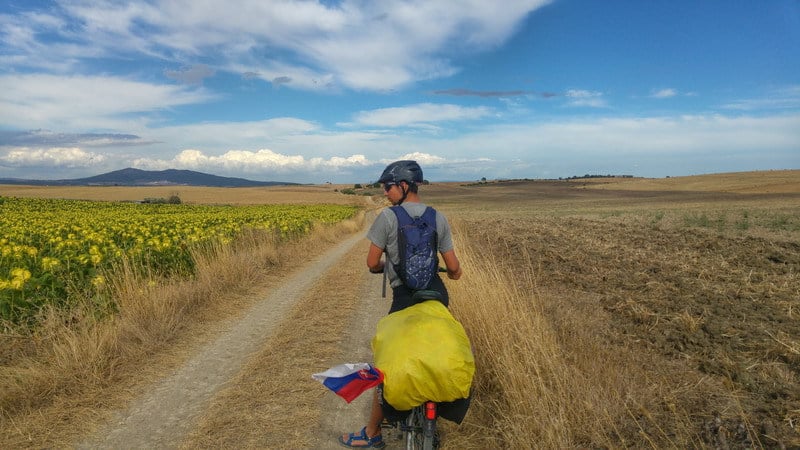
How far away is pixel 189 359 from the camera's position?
5859 millimetres

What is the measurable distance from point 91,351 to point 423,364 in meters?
4.24

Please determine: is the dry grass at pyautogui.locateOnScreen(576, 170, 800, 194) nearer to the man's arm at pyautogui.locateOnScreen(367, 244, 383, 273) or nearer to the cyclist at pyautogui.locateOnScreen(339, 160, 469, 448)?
the cyclist at pyautogui.locateOnScreen(339, 160, 469, 448)

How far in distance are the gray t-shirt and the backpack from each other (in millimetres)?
56

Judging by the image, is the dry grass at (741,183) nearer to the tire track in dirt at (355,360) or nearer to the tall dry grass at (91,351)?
the tire track in dirt at (355,360)

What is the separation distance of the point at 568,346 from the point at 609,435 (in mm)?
1651

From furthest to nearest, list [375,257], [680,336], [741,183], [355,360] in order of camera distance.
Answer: [741,183]
[680,336]
[355,360]
[375,257]

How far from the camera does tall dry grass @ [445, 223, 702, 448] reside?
3.51m

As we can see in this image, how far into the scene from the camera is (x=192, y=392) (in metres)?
4.93

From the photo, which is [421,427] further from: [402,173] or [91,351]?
[91,351]

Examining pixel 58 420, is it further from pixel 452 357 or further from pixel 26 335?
pixel 452 357

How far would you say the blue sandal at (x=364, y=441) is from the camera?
12.4ft

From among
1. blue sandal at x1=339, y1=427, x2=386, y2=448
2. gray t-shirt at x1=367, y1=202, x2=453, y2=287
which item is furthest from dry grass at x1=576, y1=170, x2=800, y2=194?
Result: blue sandal at x1=339, y1=427, x2=386, y2=448

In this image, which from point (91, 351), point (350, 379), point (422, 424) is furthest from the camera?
point (91, 351)

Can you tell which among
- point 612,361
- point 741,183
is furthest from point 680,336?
point 741,183
